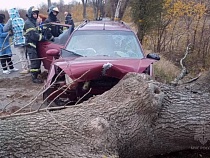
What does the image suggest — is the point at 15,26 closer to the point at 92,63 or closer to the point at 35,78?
the point at 35,78

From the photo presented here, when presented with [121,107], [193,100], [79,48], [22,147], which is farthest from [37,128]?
[79,48]

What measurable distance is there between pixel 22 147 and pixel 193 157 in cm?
226

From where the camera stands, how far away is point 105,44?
5.37 meters

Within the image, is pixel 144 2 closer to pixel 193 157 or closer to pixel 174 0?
pixel 174 0

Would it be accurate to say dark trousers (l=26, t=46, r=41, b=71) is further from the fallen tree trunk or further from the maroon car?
the fallen tree trunk

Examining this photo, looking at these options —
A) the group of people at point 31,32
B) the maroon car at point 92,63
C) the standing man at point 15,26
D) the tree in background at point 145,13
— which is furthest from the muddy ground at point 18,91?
the tree in background at point 145,13

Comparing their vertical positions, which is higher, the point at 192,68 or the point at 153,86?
the point at 153,86

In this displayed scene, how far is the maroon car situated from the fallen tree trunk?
1.09 ft

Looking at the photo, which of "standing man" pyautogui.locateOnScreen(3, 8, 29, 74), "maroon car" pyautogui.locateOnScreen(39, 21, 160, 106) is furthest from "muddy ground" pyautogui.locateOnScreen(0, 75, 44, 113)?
"maroon car" pyautogui.locateOnScreen(39, 21, 160, 106)

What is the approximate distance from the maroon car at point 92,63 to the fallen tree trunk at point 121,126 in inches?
13.0

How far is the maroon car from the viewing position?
13.6 ft

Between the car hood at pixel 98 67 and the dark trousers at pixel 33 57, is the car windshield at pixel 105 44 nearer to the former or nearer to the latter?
the car hood at pixel 98 67

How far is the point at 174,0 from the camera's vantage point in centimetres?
1318

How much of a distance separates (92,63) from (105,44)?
1210mm
